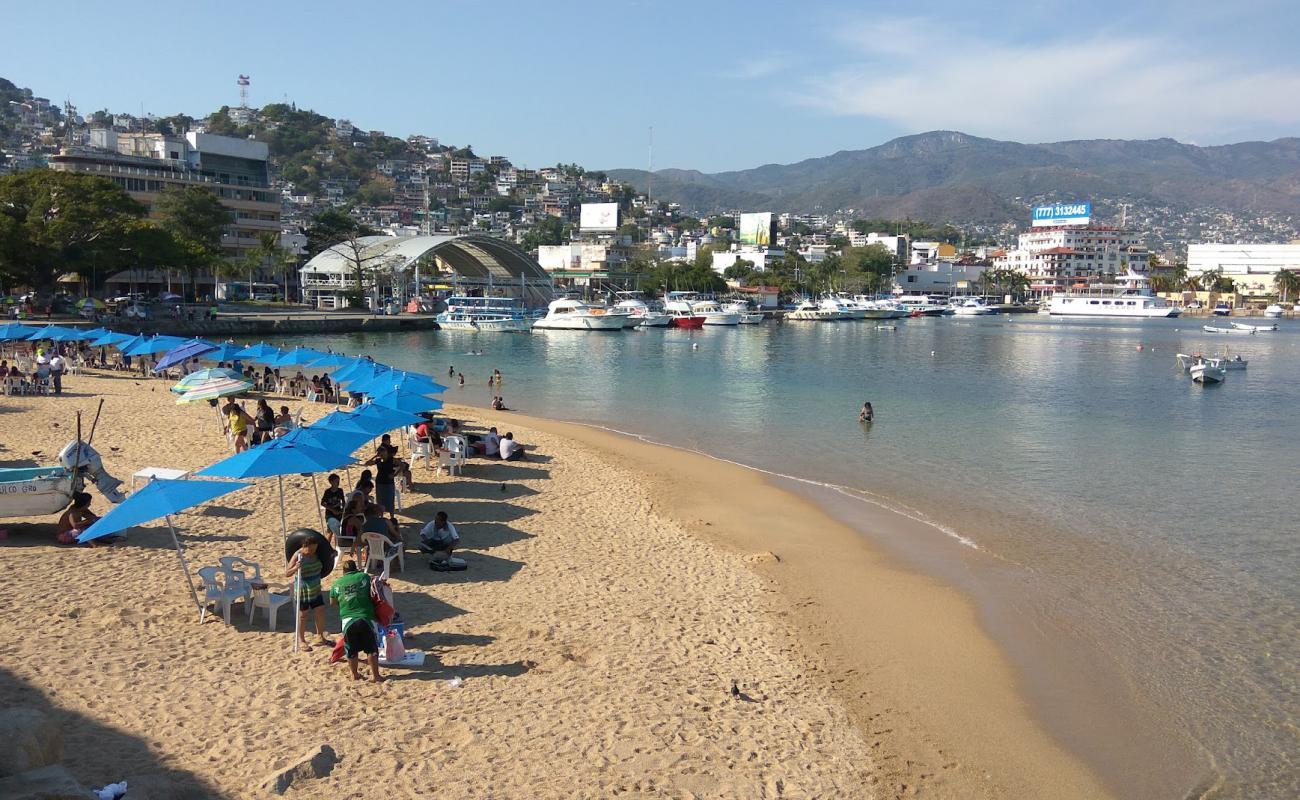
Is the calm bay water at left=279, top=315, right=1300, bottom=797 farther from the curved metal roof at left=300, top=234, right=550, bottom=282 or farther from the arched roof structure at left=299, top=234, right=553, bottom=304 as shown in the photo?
the curved metal roof at left=300, top=234, right=550, bottom=282

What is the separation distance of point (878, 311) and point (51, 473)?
350 ft

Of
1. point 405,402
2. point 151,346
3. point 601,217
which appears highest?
point 601,217

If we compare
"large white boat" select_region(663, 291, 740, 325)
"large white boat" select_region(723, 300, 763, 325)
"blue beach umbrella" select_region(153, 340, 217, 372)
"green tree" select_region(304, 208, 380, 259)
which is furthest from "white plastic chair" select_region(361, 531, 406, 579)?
"green tree" select_region(304, 208, 380, 259)

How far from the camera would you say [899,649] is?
9953 mm

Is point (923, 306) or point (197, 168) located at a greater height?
point (197, 168)

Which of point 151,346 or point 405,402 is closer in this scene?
point 405,402

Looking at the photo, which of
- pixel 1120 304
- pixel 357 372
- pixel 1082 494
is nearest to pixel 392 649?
pixel 357 372

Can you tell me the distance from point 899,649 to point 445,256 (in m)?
89.4

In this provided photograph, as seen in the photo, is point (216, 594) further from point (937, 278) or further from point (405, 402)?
point (937, 278)

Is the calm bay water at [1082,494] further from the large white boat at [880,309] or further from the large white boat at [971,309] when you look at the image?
the large white boat at [971,309]

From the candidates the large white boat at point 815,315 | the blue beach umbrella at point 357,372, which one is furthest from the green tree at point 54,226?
the large white boat at point 815,315

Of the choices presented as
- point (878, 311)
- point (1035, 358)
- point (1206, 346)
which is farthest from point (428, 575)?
point (878, 311)

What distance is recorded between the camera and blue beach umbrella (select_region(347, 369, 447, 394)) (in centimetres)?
1733

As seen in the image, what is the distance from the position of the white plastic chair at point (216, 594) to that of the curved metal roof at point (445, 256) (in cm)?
7696
